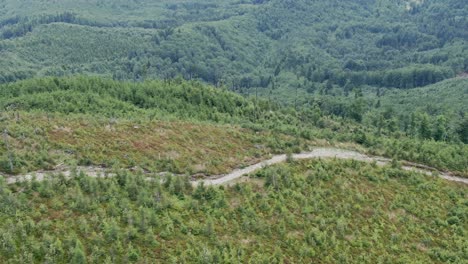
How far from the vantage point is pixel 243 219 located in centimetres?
5525

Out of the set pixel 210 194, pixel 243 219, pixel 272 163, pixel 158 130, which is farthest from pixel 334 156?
pixel 243 219

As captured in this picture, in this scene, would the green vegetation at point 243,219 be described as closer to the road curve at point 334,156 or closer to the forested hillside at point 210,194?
the forested hillside at point 210,194

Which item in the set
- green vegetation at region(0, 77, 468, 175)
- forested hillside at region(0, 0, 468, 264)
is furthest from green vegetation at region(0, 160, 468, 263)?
green vegetation at region(0, 77, 468, 175)

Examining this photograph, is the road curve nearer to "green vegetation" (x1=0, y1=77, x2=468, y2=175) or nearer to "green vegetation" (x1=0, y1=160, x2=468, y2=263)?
"green vegetation" (x1=0, y1=77, x2=468, y2=175)

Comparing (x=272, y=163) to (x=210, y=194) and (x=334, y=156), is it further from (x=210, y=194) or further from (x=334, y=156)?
(x=210, y=194)

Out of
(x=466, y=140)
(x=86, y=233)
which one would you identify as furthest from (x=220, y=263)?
(x=466, y=140)

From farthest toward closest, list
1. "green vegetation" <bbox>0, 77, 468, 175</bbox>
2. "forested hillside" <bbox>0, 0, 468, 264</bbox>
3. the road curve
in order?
the road curve, "green vegetation" <bbox>0, 77, 468, 175</bbox>, "forested hillside" <bbox>0, 0, 468, 264</bbox>

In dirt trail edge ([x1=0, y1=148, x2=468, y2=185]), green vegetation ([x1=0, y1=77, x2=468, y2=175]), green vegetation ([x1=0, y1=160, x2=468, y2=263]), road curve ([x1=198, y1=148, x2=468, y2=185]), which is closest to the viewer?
green vegetation ([x1=0, y1=160, x2=468, y2=263])

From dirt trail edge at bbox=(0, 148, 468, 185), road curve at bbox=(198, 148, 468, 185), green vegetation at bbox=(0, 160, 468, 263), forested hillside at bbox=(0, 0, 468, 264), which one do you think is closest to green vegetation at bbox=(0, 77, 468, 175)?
forested hillside at bbox=(0, 0, 468, 264)

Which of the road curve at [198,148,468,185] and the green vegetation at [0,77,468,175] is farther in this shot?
the road curve at [198,148,468,185]

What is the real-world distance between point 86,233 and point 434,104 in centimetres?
18057

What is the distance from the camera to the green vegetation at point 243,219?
145 ft

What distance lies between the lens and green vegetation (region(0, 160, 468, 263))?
145 feet

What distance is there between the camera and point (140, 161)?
65.4 m
